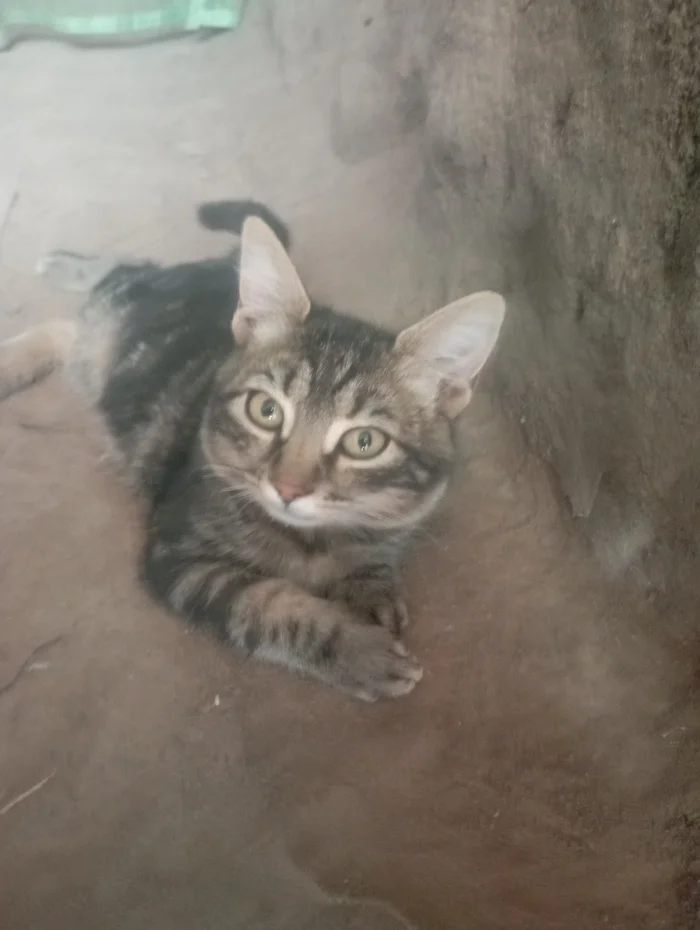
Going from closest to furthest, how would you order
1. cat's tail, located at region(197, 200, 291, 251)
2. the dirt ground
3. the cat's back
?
the dirt ground, the cat's back, cat's tail, located at region(197, 200, 291, 251)

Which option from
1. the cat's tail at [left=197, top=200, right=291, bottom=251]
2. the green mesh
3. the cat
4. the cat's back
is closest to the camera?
the cat

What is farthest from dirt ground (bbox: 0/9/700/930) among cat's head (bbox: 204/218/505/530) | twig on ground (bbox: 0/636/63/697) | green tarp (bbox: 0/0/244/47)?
green tarp (bbox: 0/0/244/47)

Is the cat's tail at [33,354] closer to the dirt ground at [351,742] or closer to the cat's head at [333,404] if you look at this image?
the dirt ground at [351,742]

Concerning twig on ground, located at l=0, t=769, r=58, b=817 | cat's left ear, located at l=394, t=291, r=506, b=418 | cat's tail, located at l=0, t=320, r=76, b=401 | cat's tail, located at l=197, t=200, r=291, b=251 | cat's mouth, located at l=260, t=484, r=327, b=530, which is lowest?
twig on ground, located at l=0, t=769, r=58, b=817

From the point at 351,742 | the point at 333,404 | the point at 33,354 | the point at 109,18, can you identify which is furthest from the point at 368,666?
the point at 109,18

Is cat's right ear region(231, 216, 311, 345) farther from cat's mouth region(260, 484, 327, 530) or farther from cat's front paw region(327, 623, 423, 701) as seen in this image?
cat's front paw region(327, 623, 423, 701)

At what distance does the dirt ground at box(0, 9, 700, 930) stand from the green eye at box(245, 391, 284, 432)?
377 millimetres

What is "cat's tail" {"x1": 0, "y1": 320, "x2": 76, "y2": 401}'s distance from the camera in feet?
5.39

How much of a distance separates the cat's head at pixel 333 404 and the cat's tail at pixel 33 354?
571 millimetres

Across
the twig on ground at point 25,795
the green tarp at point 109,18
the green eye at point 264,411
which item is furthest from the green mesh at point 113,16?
the twig on ground at point 25,795

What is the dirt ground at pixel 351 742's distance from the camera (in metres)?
1.07

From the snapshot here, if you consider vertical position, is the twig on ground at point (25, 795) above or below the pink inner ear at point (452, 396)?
below

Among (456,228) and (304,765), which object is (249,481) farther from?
(456,228)

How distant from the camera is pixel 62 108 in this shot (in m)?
2.26
